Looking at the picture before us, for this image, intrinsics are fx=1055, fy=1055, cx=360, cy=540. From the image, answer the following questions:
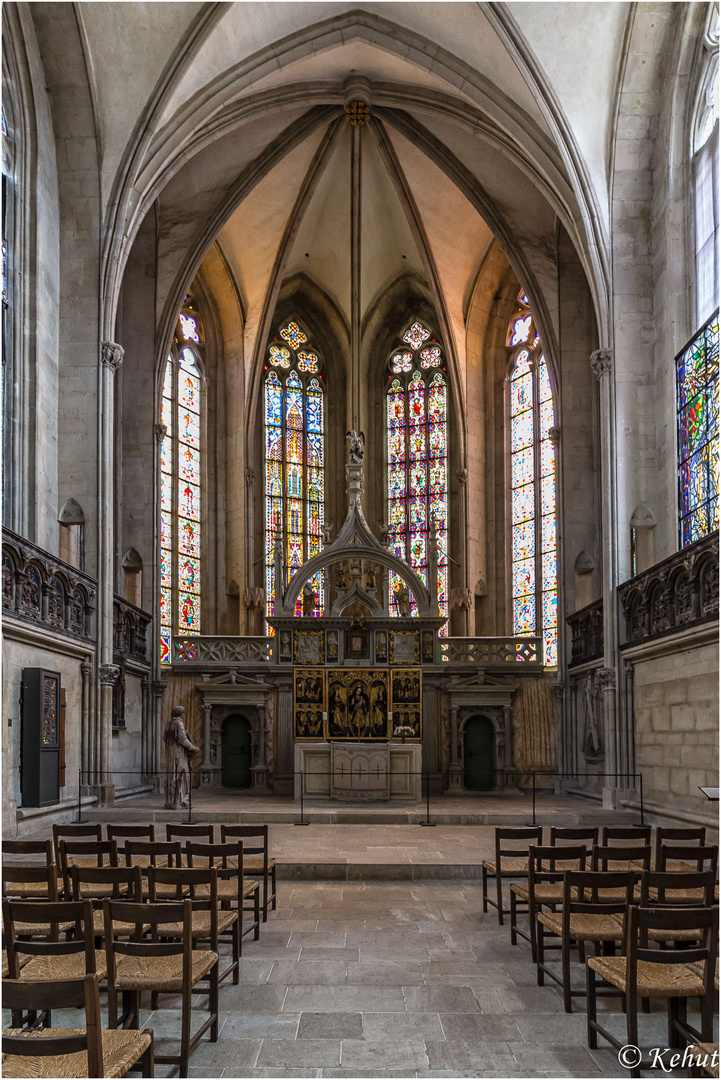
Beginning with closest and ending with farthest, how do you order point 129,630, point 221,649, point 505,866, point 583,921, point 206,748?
point 583,921, point 505,866, point 129,630, point 206,748, point 221,649

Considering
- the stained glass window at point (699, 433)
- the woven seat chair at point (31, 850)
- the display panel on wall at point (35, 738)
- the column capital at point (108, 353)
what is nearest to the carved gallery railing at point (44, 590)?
the display panel on wall at point (35, 738)

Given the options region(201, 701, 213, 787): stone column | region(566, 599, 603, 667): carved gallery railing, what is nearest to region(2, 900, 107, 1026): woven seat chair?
region(566, 599, 603, 667): carved gallery railing

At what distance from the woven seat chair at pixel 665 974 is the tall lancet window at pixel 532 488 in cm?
2005

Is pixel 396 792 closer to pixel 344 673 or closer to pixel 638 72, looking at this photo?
pixel 344 673

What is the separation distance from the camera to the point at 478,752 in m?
23.1

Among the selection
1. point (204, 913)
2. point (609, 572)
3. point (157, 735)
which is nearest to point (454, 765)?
point (609, 572)

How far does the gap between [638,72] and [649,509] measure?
7.77 meters

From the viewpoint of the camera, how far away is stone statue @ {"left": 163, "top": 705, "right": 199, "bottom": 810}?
17.1 meters

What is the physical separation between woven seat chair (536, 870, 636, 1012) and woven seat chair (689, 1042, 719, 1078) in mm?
1041

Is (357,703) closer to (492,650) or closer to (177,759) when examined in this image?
(492,650)

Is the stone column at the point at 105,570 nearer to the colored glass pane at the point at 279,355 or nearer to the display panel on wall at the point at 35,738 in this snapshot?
the display panel on wall at the point at 35,738

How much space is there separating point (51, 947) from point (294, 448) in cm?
2620

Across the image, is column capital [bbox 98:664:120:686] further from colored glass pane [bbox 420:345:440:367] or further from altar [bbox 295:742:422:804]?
colored glass pane [bbox 420:345:440:367]

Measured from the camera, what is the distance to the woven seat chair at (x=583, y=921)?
668 centimetres
